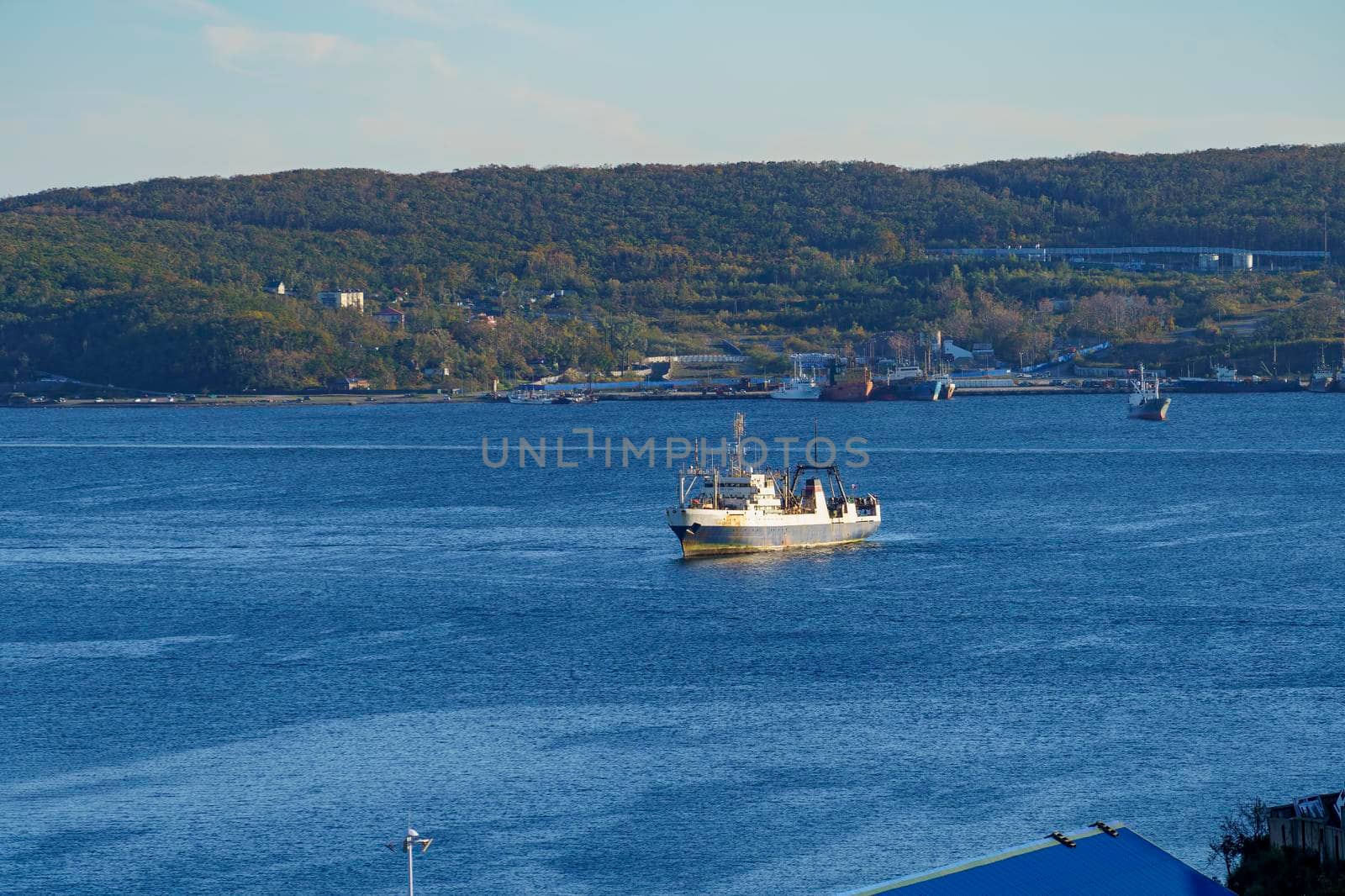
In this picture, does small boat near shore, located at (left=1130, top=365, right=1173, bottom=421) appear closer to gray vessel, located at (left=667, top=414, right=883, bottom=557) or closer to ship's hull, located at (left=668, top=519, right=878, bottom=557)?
gray vessel, located at (left=667, top=414, right=883, bottom=557)

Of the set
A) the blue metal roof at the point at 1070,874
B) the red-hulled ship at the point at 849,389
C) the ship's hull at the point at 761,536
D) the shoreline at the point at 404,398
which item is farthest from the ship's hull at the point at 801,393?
the blue metal roof at the point at 1070,874

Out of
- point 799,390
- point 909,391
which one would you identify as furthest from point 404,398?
point 909,391

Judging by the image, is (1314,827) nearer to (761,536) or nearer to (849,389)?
(761,536)

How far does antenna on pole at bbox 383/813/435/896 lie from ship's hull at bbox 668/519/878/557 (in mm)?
26310

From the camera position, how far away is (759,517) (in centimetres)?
5503

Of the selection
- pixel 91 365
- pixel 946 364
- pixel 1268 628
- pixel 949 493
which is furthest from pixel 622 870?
pixel 91 365

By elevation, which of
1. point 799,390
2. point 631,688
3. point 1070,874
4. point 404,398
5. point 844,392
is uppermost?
point 1070,874

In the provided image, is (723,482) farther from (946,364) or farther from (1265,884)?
(946,364)

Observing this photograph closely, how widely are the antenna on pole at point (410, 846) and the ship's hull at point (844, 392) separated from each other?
125 m

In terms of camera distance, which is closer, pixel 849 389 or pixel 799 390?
pixel 849 389

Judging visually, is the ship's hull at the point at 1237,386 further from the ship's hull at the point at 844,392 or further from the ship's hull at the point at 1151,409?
the ship's hull at the point at 1151,409

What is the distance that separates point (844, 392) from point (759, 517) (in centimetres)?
9836

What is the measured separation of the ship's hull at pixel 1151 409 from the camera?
4715 inches

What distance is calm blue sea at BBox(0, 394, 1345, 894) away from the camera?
2752cm
